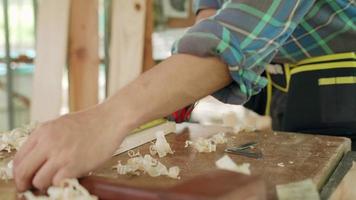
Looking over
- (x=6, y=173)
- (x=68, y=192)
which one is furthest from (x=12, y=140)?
(x=68, y=192)

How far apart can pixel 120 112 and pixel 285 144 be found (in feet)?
1.42

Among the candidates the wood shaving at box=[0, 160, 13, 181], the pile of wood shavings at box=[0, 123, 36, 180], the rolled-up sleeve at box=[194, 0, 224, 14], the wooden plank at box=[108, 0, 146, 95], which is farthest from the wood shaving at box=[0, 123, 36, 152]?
the wooden plank at box=[108, 0, 146, 95]

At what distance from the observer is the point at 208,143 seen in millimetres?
947

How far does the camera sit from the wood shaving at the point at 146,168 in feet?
2.55

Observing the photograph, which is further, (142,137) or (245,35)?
(142,137)

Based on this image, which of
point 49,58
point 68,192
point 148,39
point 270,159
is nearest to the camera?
point 68,192

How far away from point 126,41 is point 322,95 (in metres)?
1.13

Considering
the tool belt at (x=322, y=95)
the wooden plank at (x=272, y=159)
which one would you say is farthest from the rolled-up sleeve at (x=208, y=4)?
the wooden plank at (x=272, y=159)

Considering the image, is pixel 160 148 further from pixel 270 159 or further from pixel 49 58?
pixel 49 58

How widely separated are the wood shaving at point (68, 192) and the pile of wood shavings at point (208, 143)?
332 millimetres

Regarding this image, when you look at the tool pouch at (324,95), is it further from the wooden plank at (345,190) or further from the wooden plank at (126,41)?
the wooden plank at (126,41)

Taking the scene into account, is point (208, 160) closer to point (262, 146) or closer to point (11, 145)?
point (262, 146)

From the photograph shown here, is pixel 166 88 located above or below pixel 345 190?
above

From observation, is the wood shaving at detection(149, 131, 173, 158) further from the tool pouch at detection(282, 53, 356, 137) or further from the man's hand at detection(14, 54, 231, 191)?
the tool pouch at detection(282, 53, 356, 137)
